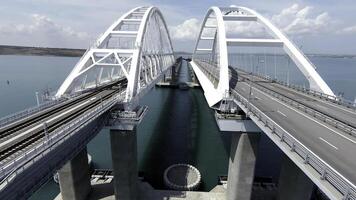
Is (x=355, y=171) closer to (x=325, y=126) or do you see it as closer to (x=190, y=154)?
(x=325, y=126)

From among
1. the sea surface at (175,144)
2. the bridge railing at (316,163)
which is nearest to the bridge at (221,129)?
the bridge railing at (316,163)

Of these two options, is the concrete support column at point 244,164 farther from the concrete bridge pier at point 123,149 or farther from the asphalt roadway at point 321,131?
the concrete bridge pier at point 123,149

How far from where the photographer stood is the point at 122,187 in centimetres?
2945

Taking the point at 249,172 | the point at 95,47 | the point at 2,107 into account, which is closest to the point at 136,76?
the point at 95,47

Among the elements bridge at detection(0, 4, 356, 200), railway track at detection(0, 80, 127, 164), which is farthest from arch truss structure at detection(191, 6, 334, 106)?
railway track at detection(0, 80, 127, 164)

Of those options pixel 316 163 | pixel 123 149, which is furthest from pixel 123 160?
pixel 316 163

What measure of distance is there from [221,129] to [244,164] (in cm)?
458

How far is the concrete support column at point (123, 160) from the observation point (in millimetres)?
28875

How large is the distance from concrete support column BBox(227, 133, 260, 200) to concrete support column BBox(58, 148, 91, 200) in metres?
17.5

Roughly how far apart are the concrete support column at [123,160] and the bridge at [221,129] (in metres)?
0.11

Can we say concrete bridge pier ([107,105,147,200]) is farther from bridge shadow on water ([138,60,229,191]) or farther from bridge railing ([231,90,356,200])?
bridge railing ([231,90,356,200])

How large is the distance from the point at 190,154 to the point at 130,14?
30.9 m

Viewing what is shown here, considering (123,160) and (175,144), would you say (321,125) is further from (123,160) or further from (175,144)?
(175,144)

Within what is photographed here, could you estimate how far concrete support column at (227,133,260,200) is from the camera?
28891mm
